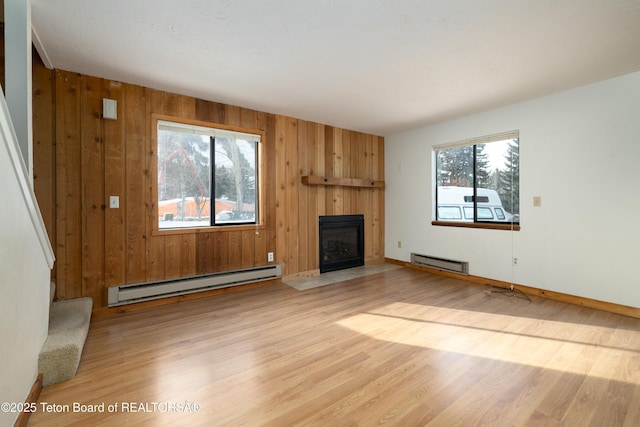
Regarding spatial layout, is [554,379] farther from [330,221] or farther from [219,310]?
[330,221]

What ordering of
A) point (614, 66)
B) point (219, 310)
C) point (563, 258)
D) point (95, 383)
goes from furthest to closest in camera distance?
1. point (563, 258)
2. point (219, 310)
3. point (614, 66)
4. point (95, 383)

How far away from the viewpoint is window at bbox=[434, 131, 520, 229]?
12.4ft

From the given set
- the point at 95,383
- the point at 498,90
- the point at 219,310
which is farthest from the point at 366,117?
the point at 95,383

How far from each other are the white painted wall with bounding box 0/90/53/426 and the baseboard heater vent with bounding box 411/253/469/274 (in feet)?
15.1

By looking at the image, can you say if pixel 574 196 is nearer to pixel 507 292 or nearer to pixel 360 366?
pixel 507 292

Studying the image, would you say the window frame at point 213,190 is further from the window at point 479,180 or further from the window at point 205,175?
the window at point 479,180

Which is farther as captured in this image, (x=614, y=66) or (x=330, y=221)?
(x=330, y=221)

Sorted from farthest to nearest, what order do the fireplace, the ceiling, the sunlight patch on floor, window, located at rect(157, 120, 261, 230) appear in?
the fireplace → window, located at rect(157, 120, 261, 230) → the sunlight patch on floor → the ceiling

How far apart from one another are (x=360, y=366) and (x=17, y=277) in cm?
205

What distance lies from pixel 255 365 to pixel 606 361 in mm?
2531

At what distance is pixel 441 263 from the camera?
4.50 metres

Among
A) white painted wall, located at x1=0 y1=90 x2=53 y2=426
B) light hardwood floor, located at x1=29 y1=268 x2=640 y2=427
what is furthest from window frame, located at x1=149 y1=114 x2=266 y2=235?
white painted wall, located at x1=0 y1=90 x2=53 y2=426

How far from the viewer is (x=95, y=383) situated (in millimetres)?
1792

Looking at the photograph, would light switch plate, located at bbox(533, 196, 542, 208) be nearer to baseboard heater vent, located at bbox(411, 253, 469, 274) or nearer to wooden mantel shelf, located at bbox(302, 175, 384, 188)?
baseboard heater vent, located at bbox(411, 253, 469, 274)
